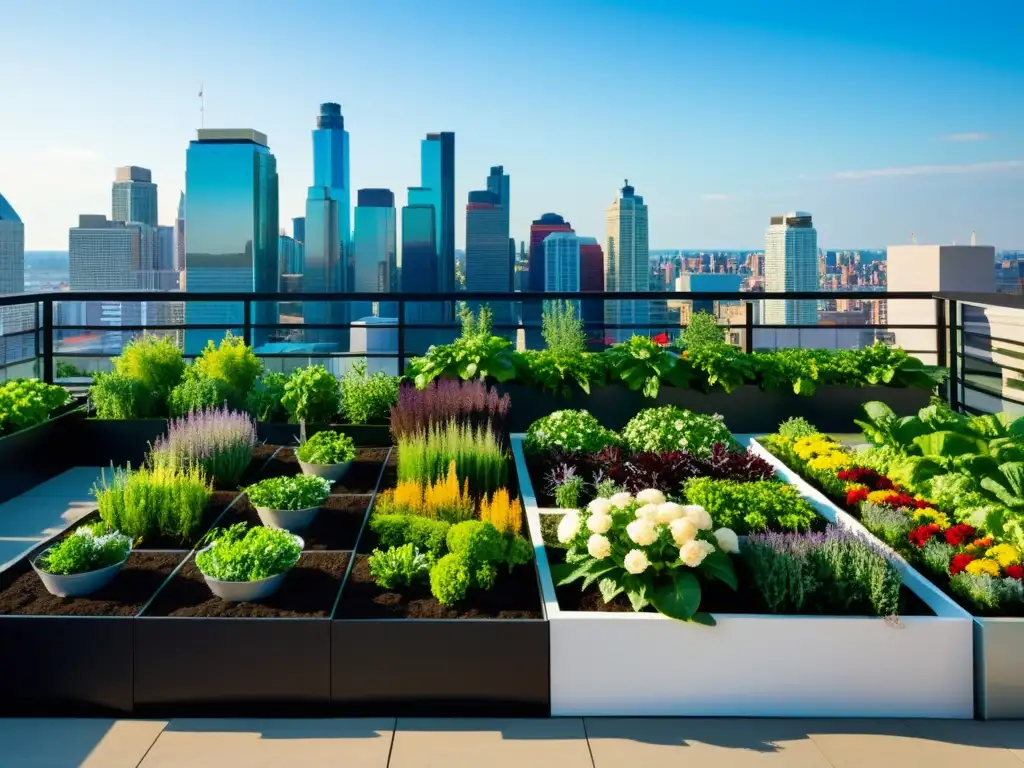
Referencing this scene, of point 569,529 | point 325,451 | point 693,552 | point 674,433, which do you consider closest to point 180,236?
point 325,451

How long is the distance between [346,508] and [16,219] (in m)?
27.2

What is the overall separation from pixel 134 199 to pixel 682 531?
39.2 meters

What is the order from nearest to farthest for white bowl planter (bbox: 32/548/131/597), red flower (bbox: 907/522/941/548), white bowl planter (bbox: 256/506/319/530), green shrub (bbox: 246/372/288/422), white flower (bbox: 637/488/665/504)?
white bowl planter (bbox: 32/548/131/597), white flower (bbox: 637/488/665/504), red flower (bbox: 907/522/941/548), white bowl planter (bbox: 256/506/319/530), green shrub (bbox: 246/372/288/422)

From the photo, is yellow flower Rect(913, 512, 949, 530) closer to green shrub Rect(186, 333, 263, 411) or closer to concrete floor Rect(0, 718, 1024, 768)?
concrete floor Rect(0, 718, 1024, 768)

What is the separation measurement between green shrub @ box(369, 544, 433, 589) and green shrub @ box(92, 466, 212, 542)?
3.36 ft

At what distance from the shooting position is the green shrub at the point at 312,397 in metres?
6.31

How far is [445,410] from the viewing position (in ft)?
17.9

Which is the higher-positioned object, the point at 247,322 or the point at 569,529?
the point at 247,322

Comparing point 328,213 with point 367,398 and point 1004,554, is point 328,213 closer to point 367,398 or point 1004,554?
point 367,398

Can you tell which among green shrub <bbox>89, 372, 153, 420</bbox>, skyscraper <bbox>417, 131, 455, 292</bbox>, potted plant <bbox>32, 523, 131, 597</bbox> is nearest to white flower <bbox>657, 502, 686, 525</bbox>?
potted plant <bbox>32, 523, 131, 597</bbox>

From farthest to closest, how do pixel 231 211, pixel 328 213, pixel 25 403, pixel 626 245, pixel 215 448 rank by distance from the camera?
pixel 328 213 → pixel 231 211 → pixel 626 245 → pixel 25 403 → pixel 215 448

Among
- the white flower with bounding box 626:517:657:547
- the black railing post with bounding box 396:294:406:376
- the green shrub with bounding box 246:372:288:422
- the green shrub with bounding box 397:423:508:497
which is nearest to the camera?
the white flower with bounding box 626:517:657:547

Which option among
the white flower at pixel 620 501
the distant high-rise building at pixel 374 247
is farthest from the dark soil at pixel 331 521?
the distant high-rise building at pixel 374 247

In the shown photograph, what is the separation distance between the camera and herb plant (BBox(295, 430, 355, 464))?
16.6ft
